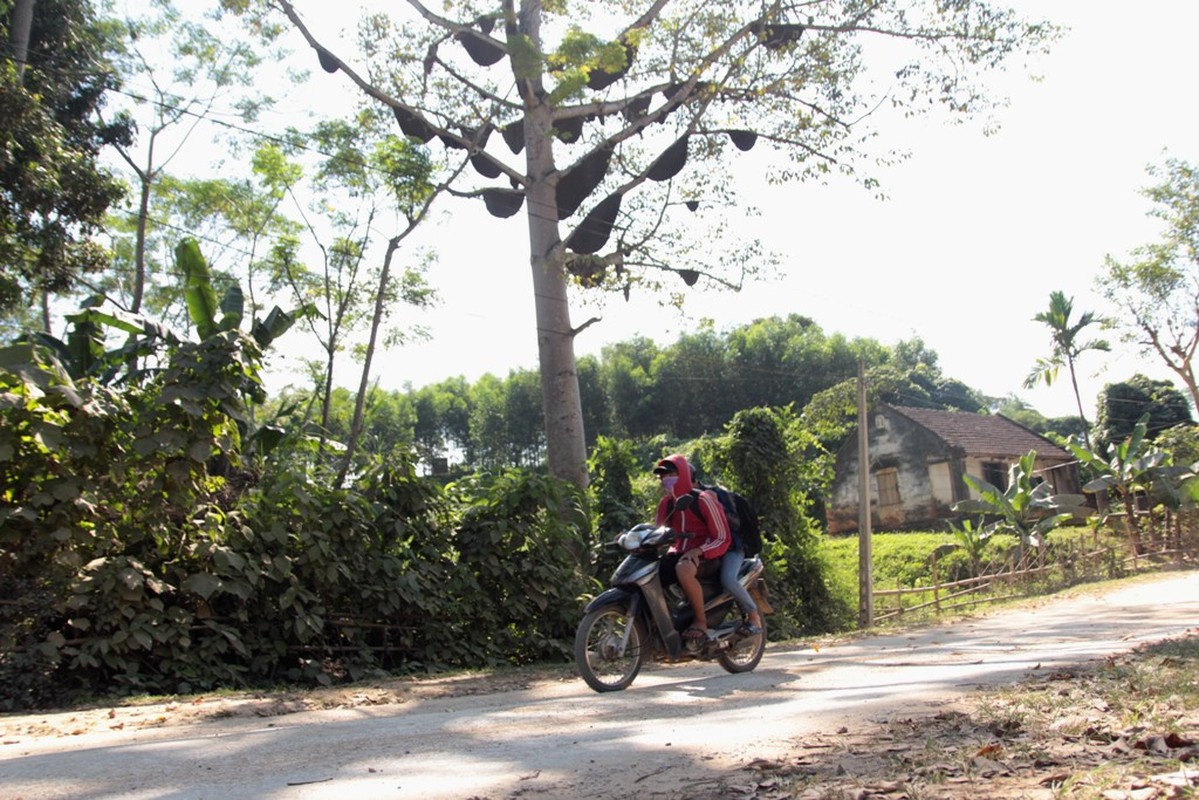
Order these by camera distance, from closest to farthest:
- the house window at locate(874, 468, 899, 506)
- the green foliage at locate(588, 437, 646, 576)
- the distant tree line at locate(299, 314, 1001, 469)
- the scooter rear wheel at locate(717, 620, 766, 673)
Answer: the scooter rear wheel at locate(717, 620, 766, 673) < the green foliage at locate(588, 437, 646, 576) < the house window at locate(874, 468, 899, 506) < the distant tree line at locate(299, 314, 1001, 469)

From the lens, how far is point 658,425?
55.6m

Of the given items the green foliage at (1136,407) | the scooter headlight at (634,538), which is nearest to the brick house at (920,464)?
the green foliage at (1136,407)

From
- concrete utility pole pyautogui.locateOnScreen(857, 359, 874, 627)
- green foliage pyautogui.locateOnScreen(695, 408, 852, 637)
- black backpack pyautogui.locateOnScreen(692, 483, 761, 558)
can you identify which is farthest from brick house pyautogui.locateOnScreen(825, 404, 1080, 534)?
black backpack pyautogui.locateOnScreen(692, 483, 761, 558)

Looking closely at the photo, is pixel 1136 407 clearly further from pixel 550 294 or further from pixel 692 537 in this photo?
pixel 692 537

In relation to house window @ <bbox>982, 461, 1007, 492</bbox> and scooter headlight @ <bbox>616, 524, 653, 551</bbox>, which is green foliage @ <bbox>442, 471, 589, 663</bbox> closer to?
scooter headlight @ <bbox>616, 524, 653, 551</bbox>

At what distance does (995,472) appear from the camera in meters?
44.2

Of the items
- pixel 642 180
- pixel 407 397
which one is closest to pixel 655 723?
pixel 642 180

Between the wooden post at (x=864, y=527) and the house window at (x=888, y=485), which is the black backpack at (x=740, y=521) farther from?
the house window at (x=888, y=485)

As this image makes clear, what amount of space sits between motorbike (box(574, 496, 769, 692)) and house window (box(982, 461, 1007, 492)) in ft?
126

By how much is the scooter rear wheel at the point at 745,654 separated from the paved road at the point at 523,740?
0.42 ft

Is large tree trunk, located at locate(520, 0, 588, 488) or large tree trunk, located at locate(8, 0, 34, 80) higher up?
large tree trunk, located at locate(8, 0, 34, 80)

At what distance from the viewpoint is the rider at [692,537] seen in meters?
8.26

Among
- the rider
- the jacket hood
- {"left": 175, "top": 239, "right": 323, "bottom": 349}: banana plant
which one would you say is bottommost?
the rider

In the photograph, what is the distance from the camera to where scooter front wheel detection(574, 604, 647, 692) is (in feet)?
25.2
